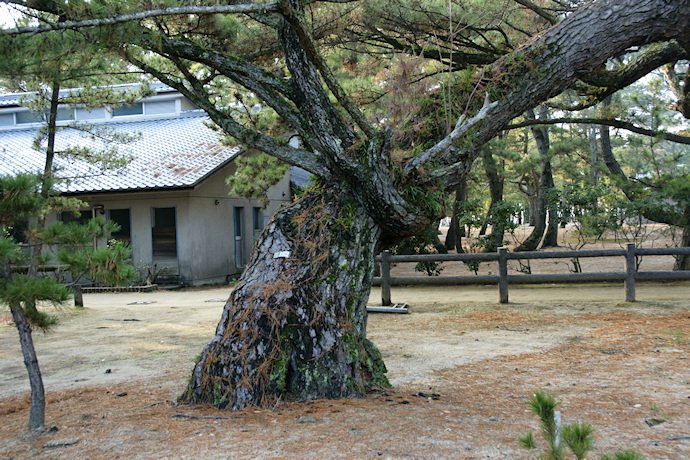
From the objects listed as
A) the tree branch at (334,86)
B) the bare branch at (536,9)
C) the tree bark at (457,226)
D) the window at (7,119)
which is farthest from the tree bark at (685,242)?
the window at (7,119)

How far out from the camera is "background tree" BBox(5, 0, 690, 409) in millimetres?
4523

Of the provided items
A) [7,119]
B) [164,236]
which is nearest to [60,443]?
[164,236]

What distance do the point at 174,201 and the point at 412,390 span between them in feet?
43.2

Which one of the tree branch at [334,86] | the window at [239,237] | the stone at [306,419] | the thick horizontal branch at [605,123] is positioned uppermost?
the thick horizontal branch at [605,123]

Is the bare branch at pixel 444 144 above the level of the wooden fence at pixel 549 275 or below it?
above

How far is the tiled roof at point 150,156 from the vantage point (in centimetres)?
1616

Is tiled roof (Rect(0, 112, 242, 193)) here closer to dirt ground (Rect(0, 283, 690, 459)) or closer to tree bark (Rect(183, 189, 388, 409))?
dirt ground (Rect(0, 283, 690, 459))

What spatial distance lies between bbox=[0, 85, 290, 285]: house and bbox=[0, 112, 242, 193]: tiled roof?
0.03 m

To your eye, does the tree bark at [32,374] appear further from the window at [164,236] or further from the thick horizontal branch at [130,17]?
the window at [164,236]

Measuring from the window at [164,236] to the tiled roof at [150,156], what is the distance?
49.3 inches

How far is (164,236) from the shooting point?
16.9 metres

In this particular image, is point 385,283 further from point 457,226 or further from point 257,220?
point 257,220

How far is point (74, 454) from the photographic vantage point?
11.7 feet

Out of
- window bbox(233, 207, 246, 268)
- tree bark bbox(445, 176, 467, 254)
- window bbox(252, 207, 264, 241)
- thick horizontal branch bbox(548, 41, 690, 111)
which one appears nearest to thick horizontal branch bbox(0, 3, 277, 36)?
thick horizontal branch bbox(548, 41, 690, 111)
